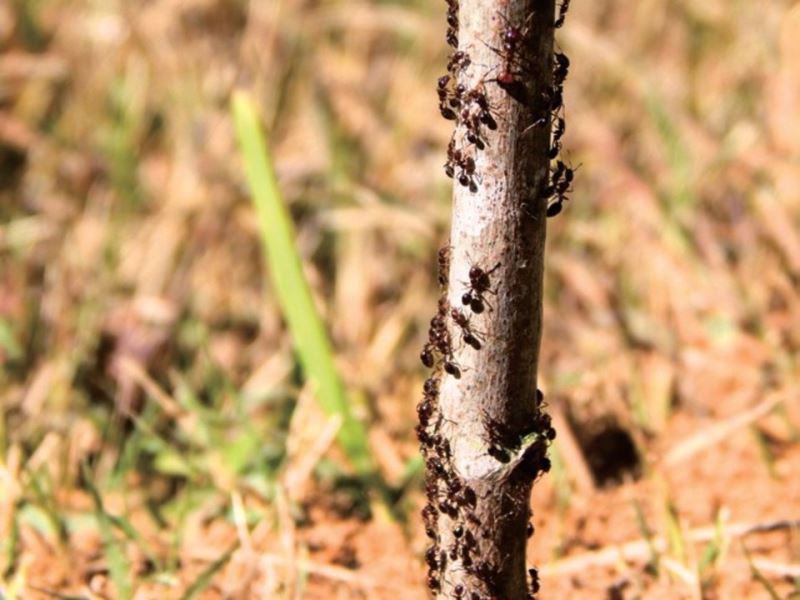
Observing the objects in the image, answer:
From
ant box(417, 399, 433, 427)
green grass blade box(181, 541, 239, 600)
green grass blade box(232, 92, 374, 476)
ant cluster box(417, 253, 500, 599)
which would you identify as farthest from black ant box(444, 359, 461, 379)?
green grass blade box(232, 92, 374, 476)

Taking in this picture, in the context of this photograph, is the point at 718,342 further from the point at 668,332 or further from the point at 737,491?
the point at 737,491

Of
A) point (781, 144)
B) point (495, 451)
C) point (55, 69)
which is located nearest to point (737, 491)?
point (495, 451)

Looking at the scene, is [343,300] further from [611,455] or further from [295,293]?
[611,455]

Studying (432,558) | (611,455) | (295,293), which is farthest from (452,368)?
(611,455)

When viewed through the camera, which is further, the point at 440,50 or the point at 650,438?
the point at 440,50

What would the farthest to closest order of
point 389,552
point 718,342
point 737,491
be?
1. point 718,342
2. point 737,491
3. point 389,552

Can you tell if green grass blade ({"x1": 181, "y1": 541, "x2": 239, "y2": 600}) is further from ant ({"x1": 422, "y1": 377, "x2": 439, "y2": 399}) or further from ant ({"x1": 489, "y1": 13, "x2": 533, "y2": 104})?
ant ({"x1": 489, "y1": 13, "x2": 533, "y2": 104})
